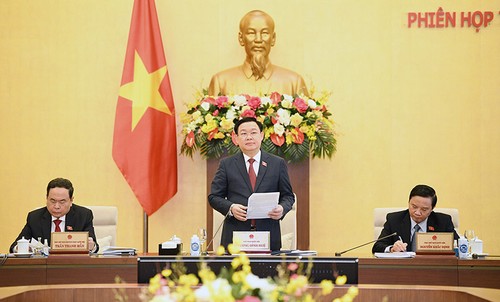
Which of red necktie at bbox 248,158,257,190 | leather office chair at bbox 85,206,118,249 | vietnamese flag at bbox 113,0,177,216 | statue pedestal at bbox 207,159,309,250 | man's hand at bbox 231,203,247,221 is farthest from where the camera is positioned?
vietnamese flag at bbox 113,0,177,216

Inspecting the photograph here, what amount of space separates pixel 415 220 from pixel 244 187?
104cm

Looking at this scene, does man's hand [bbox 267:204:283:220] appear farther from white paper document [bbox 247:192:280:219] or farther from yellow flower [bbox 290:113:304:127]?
yellow flower [bbox 290:113:304:127]

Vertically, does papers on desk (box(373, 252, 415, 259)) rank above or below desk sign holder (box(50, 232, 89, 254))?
below

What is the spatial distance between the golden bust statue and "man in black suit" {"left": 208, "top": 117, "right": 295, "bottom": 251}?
6.13 feet

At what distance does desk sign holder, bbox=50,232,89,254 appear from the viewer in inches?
185

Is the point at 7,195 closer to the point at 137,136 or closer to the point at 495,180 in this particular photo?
the point at 137,136

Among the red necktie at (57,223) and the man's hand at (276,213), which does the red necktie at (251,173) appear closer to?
the man's hand at (276,213)

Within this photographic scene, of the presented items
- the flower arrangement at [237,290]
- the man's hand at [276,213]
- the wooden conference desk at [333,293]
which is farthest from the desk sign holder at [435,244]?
the flower arrangement at [237,290]

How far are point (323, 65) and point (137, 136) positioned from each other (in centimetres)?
168

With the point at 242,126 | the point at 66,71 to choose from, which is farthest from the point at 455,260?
the point at 66,71

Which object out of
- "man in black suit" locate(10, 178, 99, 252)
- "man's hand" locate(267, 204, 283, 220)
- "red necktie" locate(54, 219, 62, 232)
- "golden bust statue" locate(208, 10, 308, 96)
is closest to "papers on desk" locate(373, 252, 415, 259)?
"man's hand" locate(267, 204, 283, 220)

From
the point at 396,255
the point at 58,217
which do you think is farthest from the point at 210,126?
the point at 396,255

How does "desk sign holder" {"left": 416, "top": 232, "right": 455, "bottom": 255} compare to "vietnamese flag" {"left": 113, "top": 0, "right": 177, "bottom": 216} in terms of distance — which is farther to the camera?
"vietnamese flag" {"left": 113, "top": 0, "right": 177, "bottom": 216}

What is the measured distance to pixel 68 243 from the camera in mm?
4715
